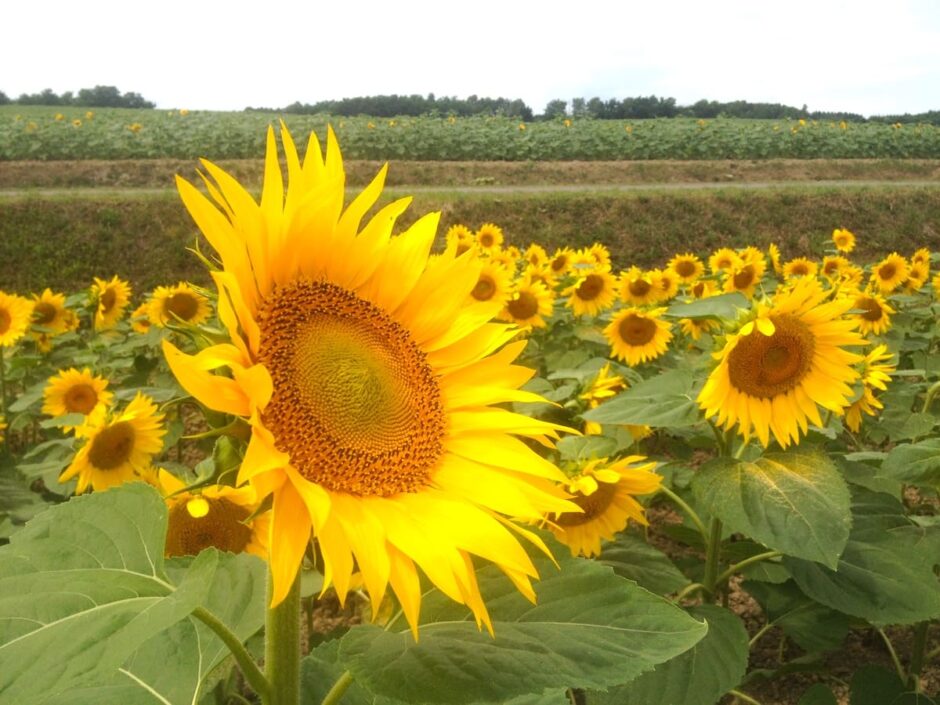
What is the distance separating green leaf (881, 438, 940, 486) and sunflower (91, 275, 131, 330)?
478cm

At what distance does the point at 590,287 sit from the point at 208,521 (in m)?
4.04

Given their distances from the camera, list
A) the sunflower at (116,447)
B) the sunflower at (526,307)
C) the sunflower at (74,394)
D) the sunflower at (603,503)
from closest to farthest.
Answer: the sunflower at (603,503) < the sunflower at (116,447) < the sunflower at (74,394) < the sunflower at (526,307)

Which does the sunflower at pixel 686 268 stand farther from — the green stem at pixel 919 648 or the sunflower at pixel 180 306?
the green stem at pixel 919 648

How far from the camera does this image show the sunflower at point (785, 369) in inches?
81.7

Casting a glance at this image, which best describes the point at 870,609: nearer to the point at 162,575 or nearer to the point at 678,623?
the point at 678,623

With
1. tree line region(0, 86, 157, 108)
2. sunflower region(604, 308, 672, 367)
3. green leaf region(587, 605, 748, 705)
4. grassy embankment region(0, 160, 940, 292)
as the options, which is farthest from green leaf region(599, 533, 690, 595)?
tree line region(0, 86, 157, 108)

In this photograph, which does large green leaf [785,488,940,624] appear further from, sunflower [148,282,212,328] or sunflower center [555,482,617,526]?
sunflower [148,282,212,328]

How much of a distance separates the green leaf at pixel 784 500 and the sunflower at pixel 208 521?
39.7 inches

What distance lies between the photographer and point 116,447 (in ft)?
8.82

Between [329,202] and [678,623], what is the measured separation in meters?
0.63

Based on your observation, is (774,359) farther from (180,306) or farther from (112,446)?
(180,306)

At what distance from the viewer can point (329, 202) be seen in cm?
100

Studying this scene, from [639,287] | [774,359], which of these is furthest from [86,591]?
[639,287]

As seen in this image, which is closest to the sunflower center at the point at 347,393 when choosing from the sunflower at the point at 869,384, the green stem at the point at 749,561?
the green stem at the point at 749,561
